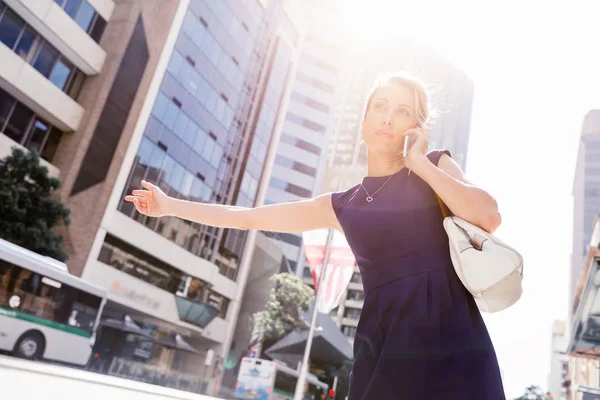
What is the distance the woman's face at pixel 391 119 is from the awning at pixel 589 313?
16.0 m

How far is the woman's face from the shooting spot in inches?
61.7

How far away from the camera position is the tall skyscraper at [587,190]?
350ft

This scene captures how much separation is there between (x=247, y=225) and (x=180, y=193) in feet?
102

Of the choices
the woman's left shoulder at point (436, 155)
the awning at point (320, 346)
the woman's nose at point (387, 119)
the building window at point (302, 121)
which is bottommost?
the woman's left shoulder at point (436, 155)

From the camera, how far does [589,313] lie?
19.4 m

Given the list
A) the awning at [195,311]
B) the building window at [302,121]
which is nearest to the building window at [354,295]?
the building window at [302,121]

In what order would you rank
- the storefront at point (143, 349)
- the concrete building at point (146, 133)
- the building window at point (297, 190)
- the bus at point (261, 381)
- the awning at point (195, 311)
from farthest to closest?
the building window at point (297, 190) < the awning at point (195, 311) < the bus at point (261, 381) < the concrete building at point (146, 133) < the storefront at point (143, 349)

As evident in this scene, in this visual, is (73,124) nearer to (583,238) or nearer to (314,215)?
(314,215)

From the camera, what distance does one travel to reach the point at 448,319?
125 centimetres

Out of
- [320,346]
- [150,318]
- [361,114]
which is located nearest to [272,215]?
[150,318]

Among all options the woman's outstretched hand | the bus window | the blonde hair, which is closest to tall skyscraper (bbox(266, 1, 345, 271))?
the bus window

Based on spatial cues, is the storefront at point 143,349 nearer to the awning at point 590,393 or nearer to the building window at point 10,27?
the building window at point 10,27

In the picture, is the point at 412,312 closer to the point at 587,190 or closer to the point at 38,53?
the point at 38,53

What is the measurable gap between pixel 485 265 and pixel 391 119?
558 mm
